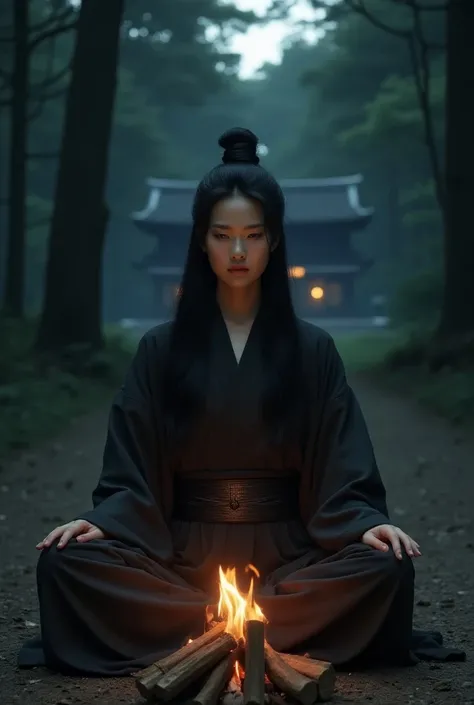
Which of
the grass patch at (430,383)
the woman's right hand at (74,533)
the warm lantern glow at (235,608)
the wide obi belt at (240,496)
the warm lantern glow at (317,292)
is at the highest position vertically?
the warm lantern glow at (317,292)

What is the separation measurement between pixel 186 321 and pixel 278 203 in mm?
469

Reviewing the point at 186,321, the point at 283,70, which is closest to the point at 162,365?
the point at 186,321

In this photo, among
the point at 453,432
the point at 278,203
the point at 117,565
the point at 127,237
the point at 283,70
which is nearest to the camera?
the point at 117,565

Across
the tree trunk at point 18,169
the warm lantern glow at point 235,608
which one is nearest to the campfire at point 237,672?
the warm lantern glow at point 235,608

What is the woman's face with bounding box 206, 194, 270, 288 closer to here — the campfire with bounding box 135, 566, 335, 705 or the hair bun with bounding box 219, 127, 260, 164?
the hair bun with bounding box 219, 127, 260, 164

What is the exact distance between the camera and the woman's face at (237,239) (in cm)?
328

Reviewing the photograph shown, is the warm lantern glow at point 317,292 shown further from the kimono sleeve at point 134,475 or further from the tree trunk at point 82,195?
the kimono sleeve at point 134,475

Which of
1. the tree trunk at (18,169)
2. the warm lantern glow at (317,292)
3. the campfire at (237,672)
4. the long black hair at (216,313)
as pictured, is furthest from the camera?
the warm lantern glow at (317,292)

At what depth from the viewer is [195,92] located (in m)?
28.7

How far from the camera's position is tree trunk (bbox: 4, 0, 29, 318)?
15.5 m

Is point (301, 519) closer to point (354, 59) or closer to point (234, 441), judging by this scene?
point (234, 441)

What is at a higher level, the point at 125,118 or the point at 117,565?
the point at 125,118

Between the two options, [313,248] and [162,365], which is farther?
[313,248]

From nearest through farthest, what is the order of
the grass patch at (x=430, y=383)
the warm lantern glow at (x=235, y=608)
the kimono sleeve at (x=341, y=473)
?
the warm lantern glow at (x=235, y=608) → the kimono sleeve at (x=341, y=473) → the grass patch at (x=430, y=383)
